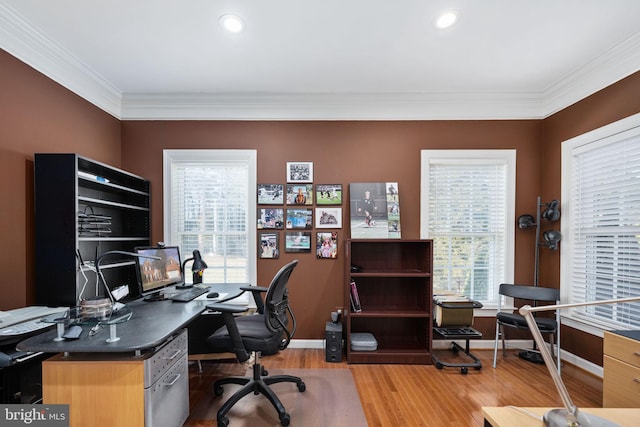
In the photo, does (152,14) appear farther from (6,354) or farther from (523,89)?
(523,89)

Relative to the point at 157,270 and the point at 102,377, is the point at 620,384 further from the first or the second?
the point at 157,270

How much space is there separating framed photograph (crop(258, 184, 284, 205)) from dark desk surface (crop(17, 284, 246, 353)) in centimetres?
136

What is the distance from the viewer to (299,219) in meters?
3.18

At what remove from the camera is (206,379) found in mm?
2529

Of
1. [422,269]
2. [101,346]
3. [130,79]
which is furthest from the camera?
[422,269]

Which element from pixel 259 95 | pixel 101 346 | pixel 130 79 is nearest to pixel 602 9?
pixel 259 95

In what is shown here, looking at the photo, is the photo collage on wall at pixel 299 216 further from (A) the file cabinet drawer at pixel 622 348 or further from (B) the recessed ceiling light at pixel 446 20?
(A) the file cabinet drawer at pixel 622 348

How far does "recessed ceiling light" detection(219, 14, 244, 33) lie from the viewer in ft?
6.54

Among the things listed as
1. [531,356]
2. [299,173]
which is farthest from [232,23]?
[531,356]

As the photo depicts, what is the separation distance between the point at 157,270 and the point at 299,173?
170cm

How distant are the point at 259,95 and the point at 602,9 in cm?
288

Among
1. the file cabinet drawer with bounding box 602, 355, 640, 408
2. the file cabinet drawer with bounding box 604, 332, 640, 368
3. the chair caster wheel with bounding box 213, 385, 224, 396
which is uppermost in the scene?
the file cabinet drawer with bounding box 604, 332, 640, 368

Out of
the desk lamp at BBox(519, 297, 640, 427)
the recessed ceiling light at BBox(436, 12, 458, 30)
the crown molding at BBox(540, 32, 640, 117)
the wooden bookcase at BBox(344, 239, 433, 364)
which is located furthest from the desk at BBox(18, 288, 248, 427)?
the crown molding at BBox(540, 32, 640, 117)

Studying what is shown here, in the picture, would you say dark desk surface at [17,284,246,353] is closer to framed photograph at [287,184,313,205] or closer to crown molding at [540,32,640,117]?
framed photograph at [287,184,313,205]
